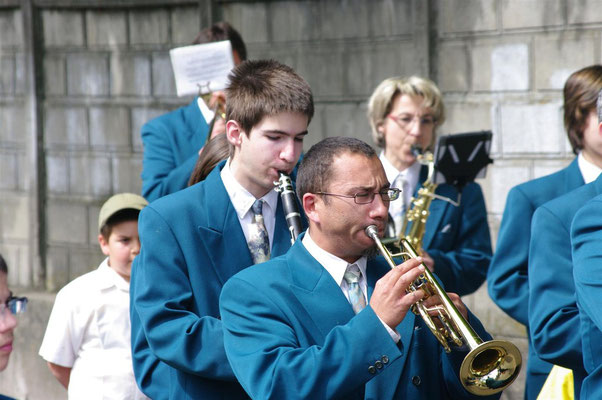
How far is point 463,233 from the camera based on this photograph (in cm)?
495

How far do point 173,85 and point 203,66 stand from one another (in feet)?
8.26

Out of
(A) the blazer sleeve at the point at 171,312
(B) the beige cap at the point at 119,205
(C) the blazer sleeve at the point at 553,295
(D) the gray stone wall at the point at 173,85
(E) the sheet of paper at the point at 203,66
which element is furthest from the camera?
(D) the gray stone wall at the point at 173,85

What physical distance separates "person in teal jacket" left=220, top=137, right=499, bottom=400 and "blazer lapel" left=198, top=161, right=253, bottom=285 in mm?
387

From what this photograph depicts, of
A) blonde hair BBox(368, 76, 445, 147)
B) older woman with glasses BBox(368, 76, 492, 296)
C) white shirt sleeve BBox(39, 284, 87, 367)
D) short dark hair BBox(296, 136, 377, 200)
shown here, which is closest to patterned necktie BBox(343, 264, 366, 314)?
short dark hair BBox(296, 136, 377, 200)

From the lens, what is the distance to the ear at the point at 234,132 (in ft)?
11.5

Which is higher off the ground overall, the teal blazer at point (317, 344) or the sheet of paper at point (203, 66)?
the sheet of paper at point (203, 66)

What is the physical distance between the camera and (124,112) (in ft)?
26.1

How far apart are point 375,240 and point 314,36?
423cm

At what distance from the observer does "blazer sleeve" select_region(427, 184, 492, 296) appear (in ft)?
15.8

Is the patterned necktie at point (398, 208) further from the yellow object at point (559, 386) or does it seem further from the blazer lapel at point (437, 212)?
the yellow object at point (559, 386)

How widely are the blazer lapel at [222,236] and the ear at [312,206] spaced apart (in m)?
0.43

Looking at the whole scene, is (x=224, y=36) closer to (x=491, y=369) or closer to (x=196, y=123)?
(x=196, y=123)

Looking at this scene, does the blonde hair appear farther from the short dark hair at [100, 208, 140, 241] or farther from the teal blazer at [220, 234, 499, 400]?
the teal blazer at [220, 234, 499, 400]

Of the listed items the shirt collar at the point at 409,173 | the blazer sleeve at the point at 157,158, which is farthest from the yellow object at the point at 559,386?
the blazer sleeve at the point at 157,158
